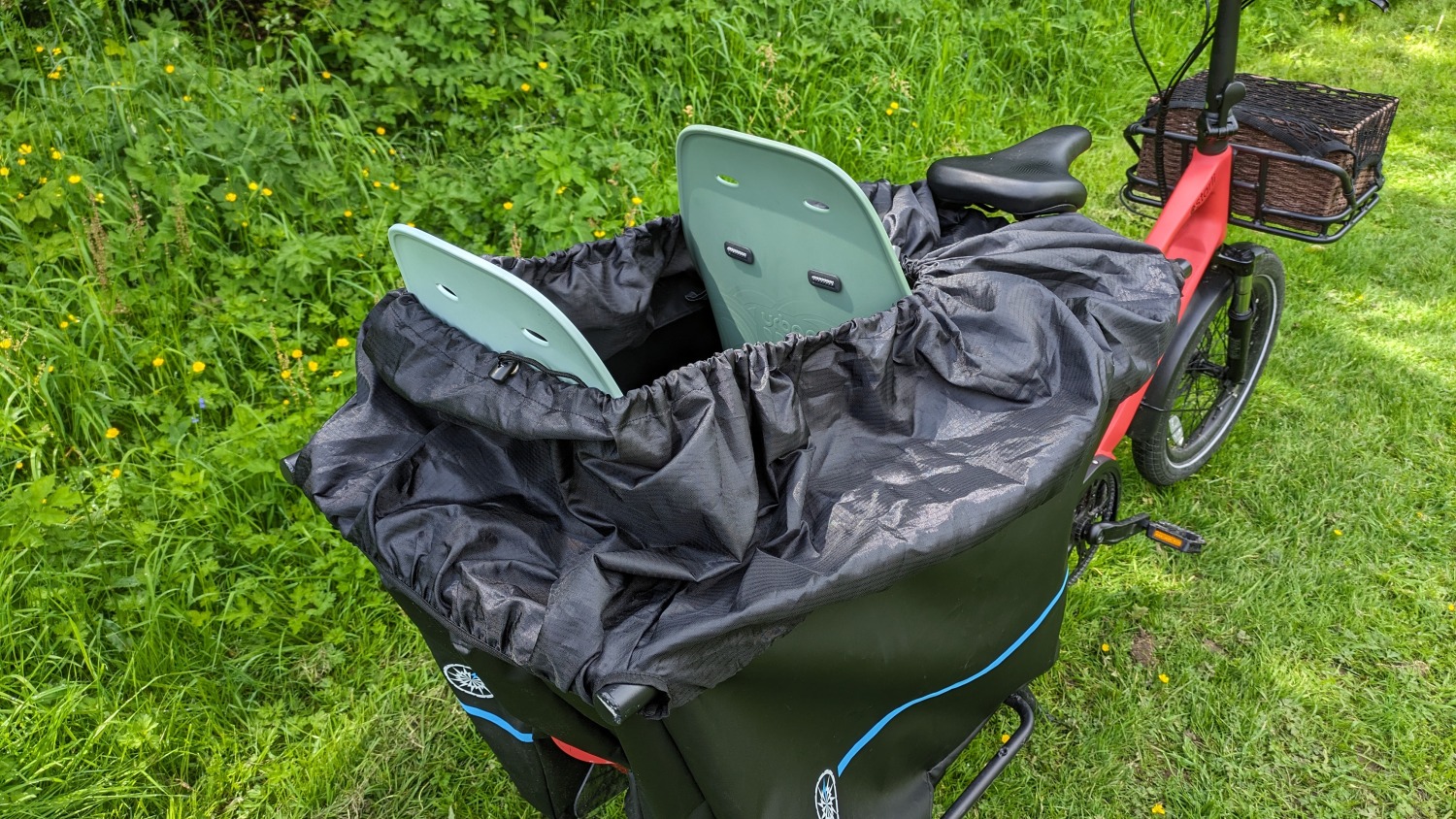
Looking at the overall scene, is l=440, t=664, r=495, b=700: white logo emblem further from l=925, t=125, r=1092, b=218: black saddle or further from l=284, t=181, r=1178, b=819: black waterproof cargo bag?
l=925, t=125, r=1092, b=218: black saddle

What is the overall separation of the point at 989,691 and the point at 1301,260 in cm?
281

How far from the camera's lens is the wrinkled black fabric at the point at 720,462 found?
120 centimetres

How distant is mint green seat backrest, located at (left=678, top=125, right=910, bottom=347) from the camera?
1.47 m

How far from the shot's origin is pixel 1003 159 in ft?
6.70

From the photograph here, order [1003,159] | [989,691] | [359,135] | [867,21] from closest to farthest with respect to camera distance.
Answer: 1. [989,691]
2. [1003,159]
3. [359,135]
4. [867,21]

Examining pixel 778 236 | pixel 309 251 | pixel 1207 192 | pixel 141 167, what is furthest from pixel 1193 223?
pixel 141 167

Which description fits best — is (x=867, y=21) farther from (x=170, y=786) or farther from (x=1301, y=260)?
(x=170, y=786)

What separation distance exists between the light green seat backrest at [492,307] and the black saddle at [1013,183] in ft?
3.19

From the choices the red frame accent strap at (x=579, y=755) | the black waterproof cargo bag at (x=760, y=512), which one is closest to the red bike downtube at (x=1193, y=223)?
the black waterproof cargo bag at (x=760, y=512)

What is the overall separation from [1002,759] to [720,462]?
108 centimetres

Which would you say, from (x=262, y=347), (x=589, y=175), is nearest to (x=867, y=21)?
(x=589, y=175)

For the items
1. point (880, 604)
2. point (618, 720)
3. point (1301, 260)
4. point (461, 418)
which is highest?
point (461, 418)

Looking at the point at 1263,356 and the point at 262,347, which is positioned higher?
the point at 262,347

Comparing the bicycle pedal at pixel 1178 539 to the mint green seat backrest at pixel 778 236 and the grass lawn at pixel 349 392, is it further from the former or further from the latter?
the mint green seat backrest at pixel 778 236
